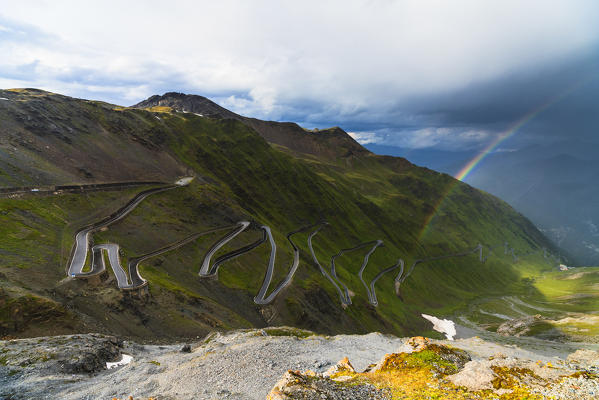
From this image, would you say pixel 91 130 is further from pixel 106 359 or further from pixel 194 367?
pixel 194 367

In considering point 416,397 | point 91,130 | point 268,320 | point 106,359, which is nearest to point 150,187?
point 91,130

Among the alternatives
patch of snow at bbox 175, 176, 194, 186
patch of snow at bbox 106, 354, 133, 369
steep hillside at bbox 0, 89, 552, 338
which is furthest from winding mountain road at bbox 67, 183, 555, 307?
patch of snow at bbox 106, 354, 133, 369

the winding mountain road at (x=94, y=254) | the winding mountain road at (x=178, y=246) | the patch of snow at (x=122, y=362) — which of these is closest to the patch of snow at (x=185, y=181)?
the winding mountain road at (x=178, y=246)

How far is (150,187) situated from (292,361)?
371 ft

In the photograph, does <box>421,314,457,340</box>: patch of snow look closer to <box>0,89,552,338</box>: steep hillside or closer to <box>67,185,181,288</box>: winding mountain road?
<box>0,89,552,338</box>: steep hillside

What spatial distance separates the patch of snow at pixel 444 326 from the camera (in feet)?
479

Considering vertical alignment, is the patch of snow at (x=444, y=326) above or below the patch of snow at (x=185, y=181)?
below

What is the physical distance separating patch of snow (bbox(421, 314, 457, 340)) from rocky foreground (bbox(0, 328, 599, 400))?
12037 cm

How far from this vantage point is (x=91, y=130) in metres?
144

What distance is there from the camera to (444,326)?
154375 mm

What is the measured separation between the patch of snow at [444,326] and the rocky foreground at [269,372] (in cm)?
12037

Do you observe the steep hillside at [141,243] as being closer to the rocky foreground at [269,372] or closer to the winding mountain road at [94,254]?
the winding mountain road at [94,254]

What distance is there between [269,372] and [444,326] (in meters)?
154

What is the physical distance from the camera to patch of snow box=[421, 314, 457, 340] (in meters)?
146
